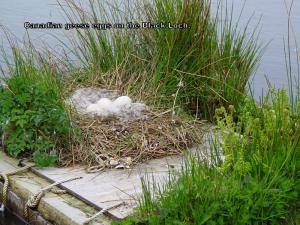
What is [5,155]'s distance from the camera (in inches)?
190

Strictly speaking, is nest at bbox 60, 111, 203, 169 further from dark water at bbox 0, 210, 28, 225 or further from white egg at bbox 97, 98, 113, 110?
dark water at bbox 0, 210, 28, 225

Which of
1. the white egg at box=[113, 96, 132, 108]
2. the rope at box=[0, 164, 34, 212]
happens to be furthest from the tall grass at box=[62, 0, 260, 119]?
the rope at box=[0, 164, 34, 212]

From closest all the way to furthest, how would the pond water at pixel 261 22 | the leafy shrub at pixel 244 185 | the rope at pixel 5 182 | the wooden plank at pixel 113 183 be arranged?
the leafy shrub at pixel 244 185
the wooden plank at pixel 113 183
the rope at pixel 5 182
the pond water at pixel 261 22

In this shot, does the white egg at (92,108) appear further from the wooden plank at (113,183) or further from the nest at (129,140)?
the wooden plank at (113,183)

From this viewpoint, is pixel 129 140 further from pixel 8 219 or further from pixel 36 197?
pixel 8 219

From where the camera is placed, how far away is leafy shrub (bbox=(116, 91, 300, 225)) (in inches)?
135

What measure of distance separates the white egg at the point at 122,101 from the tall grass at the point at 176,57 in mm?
291

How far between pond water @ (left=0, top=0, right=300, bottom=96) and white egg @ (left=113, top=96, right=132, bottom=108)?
2444mm

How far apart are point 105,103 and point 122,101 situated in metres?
0.13

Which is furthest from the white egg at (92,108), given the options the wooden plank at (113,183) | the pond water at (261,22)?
the pond water at (261,22)

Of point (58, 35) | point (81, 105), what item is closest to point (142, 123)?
point (81, 105)

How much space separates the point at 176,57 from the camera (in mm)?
5527

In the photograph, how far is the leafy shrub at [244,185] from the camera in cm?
343

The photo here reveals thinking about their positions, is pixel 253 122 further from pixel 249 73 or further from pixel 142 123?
pixel 249 73
